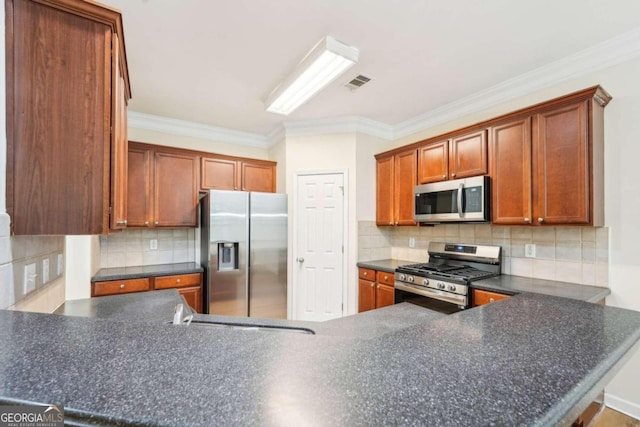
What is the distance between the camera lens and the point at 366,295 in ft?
11.3

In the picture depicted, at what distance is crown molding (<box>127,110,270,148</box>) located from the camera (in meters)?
3.48

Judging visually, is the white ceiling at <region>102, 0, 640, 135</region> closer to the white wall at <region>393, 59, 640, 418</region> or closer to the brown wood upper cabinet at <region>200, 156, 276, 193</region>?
the white wall at <region>393, 59, 640, 418</region>

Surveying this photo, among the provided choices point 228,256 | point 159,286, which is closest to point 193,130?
point 228,256

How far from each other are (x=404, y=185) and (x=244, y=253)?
2.01 m

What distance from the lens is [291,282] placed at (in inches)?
144

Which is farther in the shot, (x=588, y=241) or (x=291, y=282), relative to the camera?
(x=291, y=282)

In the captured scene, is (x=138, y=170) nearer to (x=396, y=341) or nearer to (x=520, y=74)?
(x=396, y=341)

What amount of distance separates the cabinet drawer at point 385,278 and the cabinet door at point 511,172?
113 centimetres

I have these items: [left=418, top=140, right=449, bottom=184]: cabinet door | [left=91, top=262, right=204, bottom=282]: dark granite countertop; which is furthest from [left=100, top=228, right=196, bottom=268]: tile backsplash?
[left=418, top=140, right=449, bottom=184]: cabinet door

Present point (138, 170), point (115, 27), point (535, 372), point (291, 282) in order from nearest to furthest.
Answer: point (535, 372), point (115, 27), point (138, 170), point (291, 282)

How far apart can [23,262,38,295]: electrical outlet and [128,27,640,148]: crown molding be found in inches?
108

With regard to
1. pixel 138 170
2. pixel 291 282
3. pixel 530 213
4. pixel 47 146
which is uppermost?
pixel 138 170

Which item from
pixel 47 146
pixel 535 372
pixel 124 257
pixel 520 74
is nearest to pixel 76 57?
pixel 47 146

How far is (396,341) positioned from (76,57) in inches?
60.5
